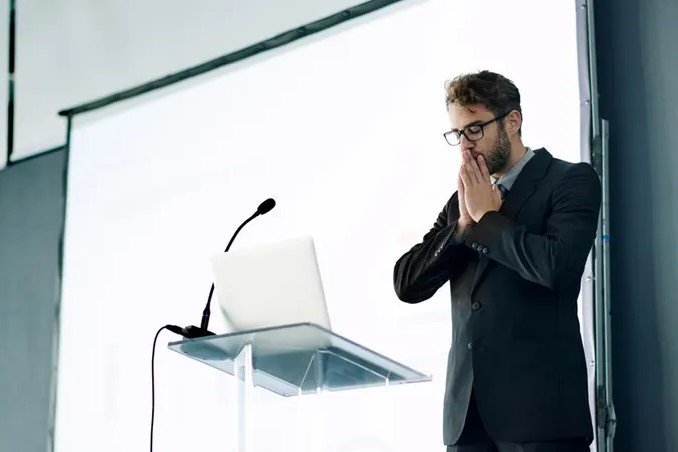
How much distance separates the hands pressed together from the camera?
2361 millimetres

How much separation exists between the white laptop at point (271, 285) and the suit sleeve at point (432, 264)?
0.86 ft

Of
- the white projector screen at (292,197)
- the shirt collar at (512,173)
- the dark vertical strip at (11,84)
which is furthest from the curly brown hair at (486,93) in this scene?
the dark vertical strip at (11,84)

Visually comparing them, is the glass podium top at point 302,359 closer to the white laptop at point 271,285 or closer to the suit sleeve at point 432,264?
the white laptop at point 271,285

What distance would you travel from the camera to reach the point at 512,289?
2.34 m

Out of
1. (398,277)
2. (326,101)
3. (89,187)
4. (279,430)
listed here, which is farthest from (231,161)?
(398,277)

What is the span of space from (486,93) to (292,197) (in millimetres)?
1346

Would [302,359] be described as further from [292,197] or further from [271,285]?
[292,197]

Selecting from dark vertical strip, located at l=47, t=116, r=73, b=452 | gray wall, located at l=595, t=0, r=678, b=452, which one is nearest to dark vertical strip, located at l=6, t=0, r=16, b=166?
dark vertical strip, located at l=47, t=116, r=73, b=452

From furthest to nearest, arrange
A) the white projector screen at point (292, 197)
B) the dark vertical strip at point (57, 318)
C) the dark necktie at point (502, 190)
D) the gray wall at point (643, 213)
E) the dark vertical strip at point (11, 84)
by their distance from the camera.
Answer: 1. the dark vertical strip at point (11, 84)
2. the dark vertical strip at point (57, 318)
3. the white projector screen at point (292, 197)
4. the gray wall at point (643, 213)
5. the dark necktie at point (502, 190)

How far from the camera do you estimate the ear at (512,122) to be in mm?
2533

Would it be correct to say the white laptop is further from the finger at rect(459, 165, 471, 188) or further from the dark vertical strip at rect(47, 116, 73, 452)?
the dark vertical strip at rect(47, 116, 73, 452)

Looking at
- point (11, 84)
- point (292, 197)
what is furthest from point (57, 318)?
point (292, 197)

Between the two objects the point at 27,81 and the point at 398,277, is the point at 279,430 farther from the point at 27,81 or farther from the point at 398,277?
the point at 27,81

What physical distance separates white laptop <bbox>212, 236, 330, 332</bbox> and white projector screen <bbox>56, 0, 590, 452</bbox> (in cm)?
20
